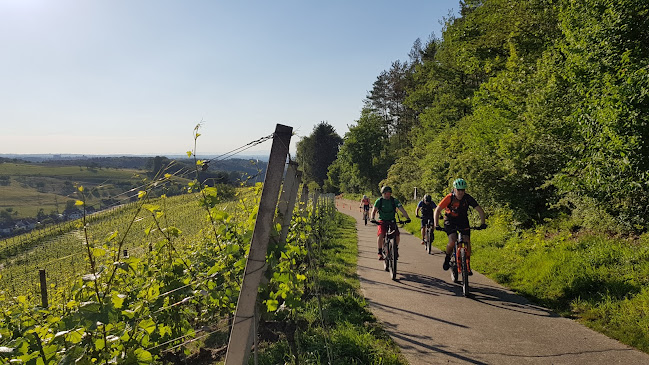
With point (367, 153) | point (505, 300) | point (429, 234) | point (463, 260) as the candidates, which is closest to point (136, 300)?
point (463, 260)

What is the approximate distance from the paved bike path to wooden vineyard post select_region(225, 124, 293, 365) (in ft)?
8.15

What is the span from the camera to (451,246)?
7.25 metres

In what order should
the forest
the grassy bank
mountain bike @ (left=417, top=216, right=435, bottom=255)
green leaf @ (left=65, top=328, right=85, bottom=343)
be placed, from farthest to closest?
mountain bike @ (left=417, top=216, right=435, bottom=255), the forest, the grassy bank, green leaf @ (left=65, top=328, right=85, bottom=343)

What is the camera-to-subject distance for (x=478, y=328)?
16.9ft

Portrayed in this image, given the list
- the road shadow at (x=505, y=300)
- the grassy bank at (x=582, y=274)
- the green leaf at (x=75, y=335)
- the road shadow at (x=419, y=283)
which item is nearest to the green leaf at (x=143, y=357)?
the green leaf at (x=75, y=335)

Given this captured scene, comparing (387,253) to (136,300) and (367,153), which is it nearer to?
(136,300)

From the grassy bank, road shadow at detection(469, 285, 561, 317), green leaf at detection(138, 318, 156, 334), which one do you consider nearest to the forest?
the grassy bank

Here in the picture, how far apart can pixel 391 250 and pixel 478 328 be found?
11.3 feet

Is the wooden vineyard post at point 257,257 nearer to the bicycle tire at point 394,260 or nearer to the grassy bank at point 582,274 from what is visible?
the grassy bank at point 582,274

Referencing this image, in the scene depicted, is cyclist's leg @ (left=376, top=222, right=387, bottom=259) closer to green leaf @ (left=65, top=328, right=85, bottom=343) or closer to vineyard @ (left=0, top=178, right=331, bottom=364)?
vineyard @ (left=0, top=178, right=331, bottom=364)

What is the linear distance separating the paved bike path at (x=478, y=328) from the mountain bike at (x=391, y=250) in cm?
33

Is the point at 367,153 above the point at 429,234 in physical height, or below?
above

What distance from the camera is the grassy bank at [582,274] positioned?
4938 mm

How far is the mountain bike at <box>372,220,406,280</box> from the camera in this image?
8.22 meters
